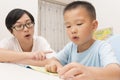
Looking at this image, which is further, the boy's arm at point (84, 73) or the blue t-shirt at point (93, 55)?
the blue t-shirt at point (93, 55)

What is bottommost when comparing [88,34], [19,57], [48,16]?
[19,57]

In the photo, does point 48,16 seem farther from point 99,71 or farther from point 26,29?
point 99,71

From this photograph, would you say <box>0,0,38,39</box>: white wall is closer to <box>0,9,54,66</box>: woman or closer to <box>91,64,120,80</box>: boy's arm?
<box>0,9,54,66</box>: woman

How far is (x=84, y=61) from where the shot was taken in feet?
3.38

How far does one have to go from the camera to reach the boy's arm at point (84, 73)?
68cm

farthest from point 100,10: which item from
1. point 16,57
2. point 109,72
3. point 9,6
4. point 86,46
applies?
point 109,72

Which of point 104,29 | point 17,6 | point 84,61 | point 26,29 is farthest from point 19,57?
point 104,29

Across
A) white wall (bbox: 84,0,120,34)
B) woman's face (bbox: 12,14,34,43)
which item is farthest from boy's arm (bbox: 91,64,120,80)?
white wall (bbox: 84,0,120,34)

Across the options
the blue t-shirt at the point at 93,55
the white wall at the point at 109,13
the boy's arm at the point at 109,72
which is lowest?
the boy's arm at the point at 109,72

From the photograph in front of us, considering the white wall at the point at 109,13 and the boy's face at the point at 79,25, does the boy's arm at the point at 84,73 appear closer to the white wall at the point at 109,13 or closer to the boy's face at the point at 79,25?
the boy's face at the point at 79,25

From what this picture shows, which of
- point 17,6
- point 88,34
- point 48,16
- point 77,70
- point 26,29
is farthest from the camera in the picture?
point 48,16

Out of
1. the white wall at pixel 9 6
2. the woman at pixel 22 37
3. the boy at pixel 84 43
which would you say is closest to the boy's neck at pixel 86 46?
the boy at pixel 84 43

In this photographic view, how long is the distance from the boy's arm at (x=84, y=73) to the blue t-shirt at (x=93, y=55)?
0.30ft

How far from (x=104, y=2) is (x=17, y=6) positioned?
120 cm
